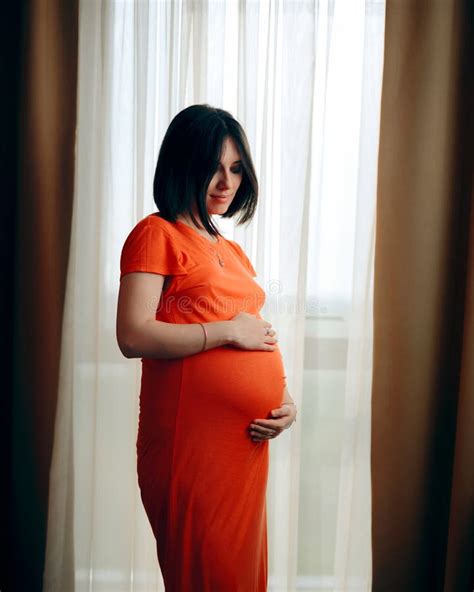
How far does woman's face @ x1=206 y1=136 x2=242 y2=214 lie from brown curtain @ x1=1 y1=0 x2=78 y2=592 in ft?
1.97

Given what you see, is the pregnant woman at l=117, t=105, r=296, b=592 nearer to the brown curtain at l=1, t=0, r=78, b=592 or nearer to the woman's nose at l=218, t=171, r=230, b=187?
the woman's nose at l=218, t=171, r=230, b=187

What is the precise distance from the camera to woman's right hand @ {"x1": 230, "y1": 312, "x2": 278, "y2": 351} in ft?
3.82

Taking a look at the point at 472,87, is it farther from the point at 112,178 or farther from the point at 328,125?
the point at 112,178

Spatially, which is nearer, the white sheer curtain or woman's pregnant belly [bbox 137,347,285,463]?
woman's pregnant belly [bbox 137,347,285,463]

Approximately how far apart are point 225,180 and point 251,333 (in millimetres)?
342

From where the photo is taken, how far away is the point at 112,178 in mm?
1665

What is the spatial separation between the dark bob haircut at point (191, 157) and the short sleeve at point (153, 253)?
69 millimetres

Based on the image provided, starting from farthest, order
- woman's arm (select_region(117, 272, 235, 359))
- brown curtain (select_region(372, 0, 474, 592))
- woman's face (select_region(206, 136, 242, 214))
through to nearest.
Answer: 1. brown curtain (select_region(372, 0, 474, 592))
2. woman's face (select_region(206, 136, 242, 214))
3. woman's arm (select_region(117, 272, 235, 359))

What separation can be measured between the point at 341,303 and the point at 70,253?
2.76ft

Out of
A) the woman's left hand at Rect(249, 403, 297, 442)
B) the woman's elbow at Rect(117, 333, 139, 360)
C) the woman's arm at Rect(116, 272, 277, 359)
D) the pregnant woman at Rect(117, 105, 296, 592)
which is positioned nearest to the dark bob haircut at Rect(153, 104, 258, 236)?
the pregnant woman at Rect(117, 105, 296, 592)

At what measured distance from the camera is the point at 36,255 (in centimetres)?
165

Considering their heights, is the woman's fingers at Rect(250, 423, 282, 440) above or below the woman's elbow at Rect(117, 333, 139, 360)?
below

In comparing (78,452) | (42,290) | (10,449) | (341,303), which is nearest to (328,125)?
(341,303)

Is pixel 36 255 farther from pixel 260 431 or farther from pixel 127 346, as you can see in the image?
pixel 260 431
